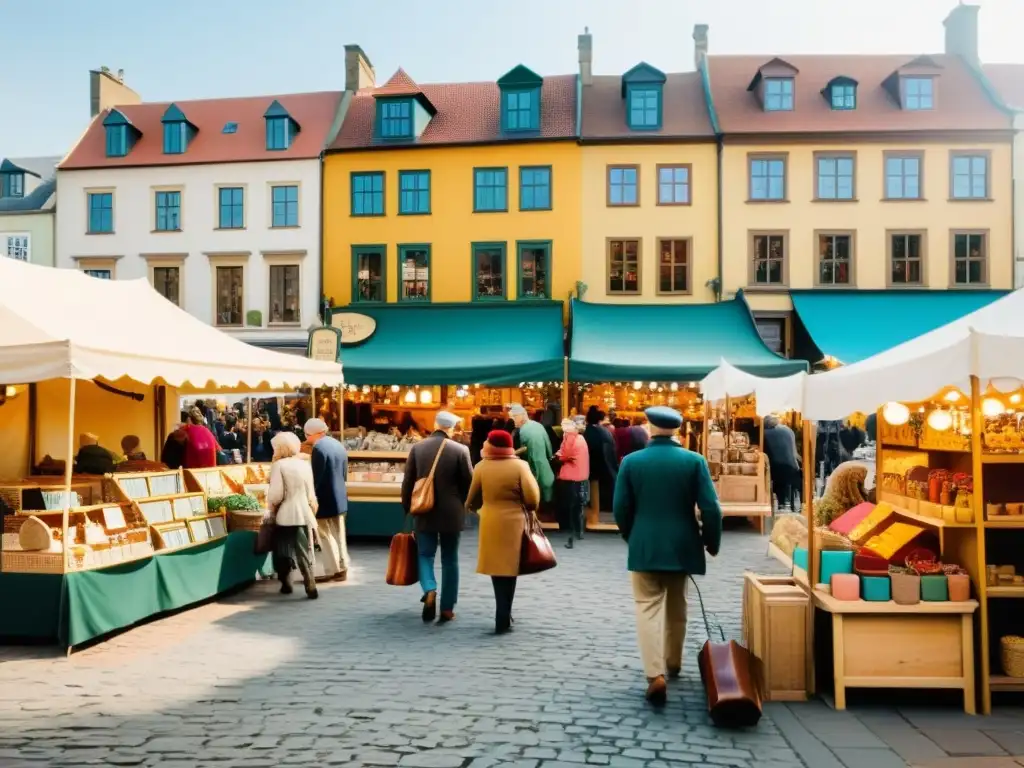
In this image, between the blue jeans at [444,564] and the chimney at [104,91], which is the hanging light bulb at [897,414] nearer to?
the blue jeans at [444,564]

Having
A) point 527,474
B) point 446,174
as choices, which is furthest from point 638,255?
point 527,474

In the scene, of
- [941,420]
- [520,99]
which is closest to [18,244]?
[520,99]

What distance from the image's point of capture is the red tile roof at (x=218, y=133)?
25.0m

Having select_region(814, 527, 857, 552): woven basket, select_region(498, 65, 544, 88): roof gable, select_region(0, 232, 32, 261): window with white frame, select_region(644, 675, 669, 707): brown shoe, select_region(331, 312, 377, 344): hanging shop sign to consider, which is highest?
select_region(498, 65, 544, 88): roof gable

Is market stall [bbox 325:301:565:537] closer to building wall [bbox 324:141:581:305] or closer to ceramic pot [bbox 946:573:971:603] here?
building wall [bbox 324:141:581:305]

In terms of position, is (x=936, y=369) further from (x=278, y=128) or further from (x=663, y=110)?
(x=278, y=128)

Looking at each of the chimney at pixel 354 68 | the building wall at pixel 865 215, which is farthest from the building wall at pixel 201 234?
the building wall at pixel 865 215

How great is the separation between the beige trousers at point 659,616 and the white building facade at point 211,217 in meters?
19.0

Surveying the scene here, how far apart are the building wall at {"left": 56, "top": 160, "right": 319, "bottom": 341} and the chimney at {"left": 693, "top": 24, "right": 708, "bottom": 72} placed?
11472 millimetres

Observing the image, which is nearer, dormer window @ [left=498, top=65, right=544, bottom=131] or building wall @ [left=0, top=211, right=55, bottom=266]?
dormer window @ [left=498, top=65, right=544, bottom=131]

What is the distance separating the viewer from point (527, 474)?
7.05 m

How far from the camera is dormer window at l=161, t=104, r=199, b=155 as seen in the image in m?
25.5

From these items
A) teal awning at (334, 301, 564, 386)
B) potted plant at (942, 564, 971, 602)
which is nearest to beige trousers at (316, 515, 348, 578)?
potted plant at (942, 564, 971, 602)

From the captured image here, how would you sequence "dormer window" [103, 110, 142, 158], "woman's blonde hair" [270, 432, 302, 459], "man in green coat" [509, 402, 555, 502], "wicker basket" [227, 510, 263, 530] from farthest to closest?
"dormer window" [103, 110, 142, 158] < "man in green coat" [509, 402, 555, 502] < "wicker basket" [227, 510, 263, 530] < "woman's blonde hair" [270, 432, 302, 459]
